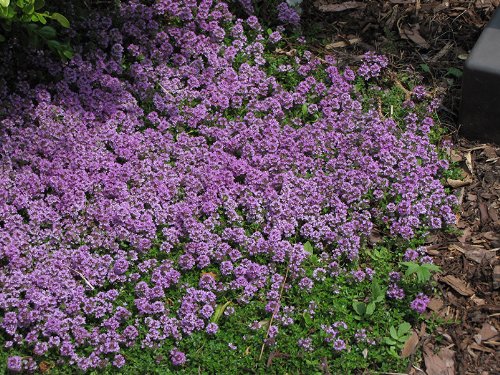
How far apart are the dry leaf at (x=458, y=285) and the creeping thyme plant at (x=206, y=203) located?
162 millimetres

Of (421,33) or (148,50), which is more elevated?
(421,33)

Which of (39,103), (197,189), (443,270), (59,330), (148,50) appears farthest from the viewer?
(148,50)

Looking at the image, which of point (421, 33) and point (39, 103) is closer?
point (39, 103)

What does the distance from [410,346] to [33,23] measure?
3.06 m

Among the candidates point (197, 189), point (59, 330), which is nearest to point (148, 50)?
point (197, 189)

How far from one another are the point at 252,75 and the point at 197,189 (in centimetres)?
105

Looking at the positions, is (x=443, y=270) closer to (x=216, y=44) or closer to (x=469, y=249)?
(x=469, y=249)

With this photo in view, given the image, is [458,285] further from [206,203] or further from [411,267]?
[206,203]

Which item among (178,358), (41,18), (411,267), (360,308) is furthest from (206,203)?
(41,18)

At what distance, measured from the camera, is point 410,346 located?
3.86 metres

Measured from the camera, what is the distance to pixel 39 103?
A: 4844 millimetres

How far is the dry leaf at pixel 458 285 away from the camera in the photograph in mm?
4047

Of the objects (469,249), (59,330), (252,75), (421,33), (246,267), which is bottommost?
(59,330)

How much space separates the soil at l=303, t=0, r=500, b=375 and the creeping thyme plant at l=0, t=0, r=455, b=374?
6.3 inches
